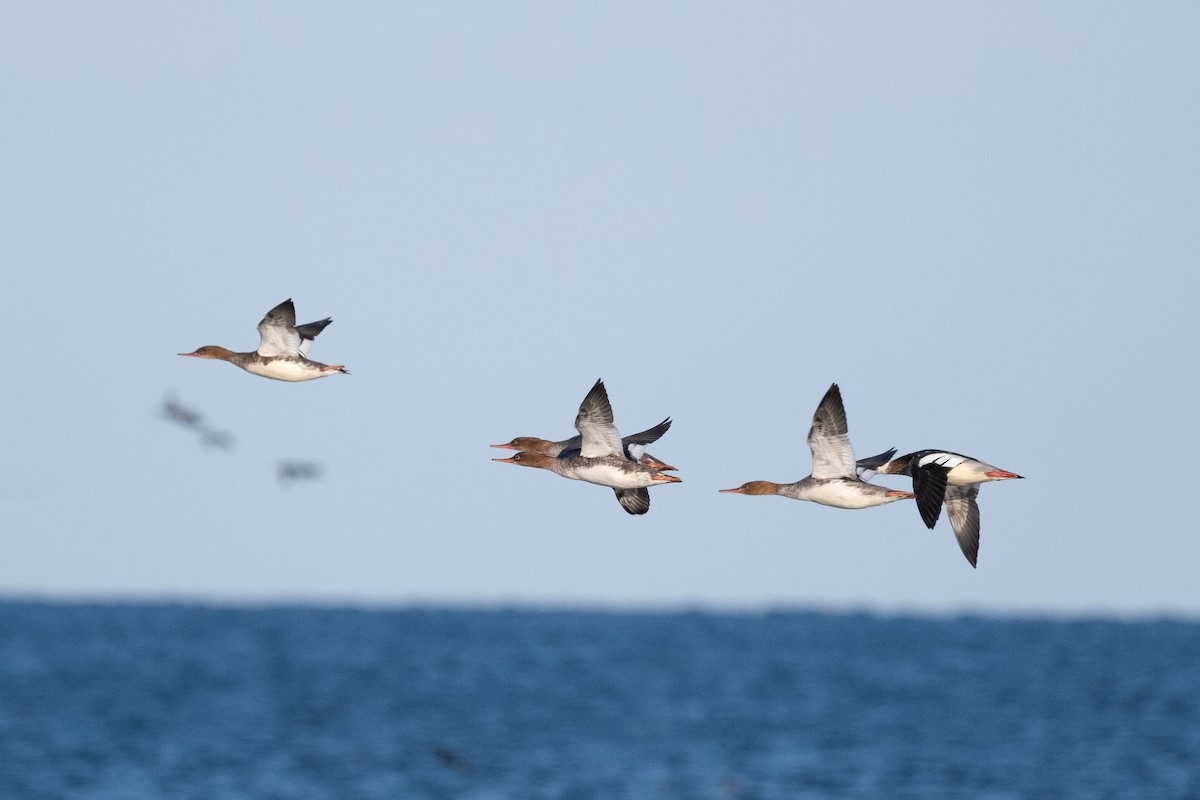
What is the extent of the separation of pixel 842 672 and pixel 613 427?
393ft

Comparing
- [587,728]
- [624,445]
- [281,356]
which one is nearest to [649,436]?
[624,445]

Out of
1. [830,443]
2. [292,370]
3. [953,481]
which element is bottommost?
[953,481]

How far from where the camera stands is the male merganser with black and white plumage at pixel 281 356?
23.1 meters

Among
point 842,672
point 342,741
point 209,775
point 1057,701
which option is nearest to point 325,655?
point 842,672

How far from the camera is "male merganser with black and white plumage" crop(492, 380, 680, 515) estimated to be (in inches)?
864

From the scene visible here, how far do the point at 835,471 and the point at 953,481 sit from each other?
4.89 feet

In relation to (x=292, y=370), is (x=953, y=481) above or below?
below

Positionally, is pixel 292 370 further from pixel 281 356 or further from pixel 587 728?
pixel 587 728

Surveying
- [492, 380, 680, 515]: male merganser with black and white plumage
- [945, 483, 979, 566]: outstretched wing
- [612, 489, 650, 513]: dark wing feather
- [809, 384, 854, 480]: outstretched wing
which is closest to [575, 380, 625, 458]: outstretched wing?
[492, 380, 680, 515]: male merganser with black and white plumage

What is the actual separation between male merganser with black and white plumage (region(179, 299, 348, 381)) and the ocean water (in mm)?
23117

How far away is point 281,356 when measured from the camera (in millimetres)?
23344

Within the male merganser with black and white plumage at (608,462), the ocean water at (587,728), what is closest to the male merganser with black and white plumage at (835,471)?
the male merganser with black and white plumage at (608,462)

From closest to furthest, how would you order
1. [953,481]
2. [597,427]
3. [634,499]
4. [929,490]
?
1. [929,490]
2. [597,427]
3. [634,499]
4. [953,481]

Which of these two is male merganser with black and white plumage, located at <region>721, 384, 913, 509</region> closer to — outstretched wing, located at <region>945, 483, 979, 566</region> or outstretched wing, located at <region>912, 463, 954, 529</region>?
outstretched wing, located at <region>945, 483, 979, 566</region>
